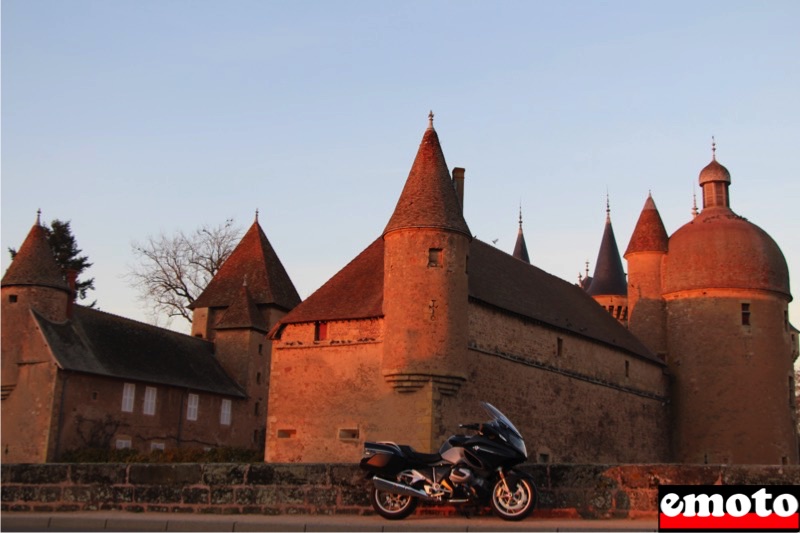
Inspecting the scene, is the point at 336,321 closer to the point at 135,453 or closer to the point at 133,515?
the point at 135,453

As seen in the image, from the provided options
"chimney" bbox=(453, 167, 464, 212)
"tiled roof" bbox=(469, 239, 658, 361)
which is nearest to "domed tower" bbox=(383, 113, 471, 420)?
"tiled roof" bbox=(469, 239, 658, 361)

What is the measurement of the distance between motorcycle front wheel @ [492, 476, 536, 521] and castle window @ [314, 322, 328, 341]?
57.2 ft

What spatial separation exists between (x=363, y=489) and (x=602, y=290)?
39476mm

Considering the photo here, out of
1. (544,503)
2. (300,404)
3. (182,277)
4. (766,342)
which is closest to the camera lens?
(544,503)

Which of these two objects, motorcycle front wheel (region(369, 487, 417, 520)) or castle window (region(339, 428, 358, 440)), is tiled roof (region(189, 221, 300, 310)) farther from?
motorcycle front wheel (region(369, 487, 417, 520))

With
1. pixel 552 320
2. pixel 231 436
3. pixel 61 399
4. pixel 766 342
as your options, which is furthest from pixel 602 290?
pixel 61 399

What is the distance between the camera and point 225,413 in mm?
40969

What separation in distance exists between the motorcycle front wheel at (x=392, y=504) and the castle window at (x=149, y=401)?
2715 centimetres

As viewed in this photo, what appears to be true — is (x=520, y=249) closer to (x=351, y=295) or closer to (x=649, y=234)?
(x=649, y=234)

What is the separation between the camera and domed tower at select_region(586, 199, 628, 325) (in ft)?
160

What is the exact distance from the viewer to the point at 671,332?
4175 centimetres

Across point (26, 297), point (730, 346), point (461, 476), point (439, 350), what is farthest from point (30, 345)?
point (730, 346)

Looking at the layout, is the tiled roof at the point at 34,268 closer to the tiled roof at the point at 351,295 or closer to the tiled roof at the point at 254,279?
the tiled roof at the point at 254,279

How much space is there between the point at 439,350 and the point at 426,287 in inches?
72.7
